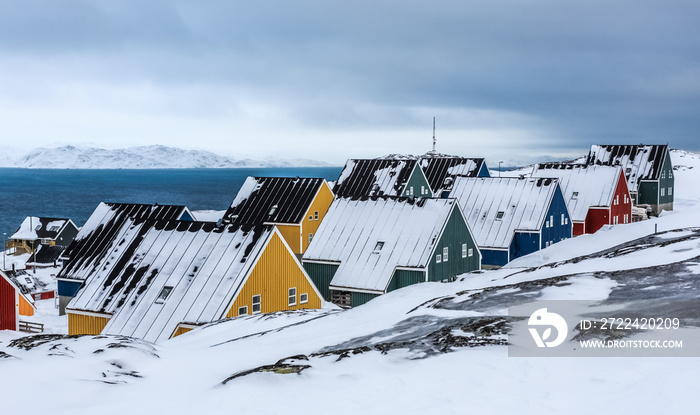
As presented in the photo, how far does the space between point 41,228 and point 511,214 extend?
270ft

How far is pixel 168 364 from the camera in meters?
18.5

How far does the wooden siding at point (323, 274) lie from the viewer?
4084 cm

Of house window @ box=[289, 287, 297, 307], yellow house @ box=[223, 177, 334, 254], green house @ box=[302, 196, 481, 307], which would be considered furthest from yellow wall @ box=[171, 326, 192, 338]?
yellow house @ box=[223, 177, 334, 254]

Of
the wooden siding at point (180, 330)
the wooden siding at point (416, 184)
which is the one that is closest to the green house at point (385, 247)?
the wooden siding at point (180, 330)

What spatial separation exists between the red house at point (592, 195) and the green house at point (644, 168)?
14047 mm

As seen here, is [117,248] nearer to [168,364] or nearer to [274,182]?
[168,364]

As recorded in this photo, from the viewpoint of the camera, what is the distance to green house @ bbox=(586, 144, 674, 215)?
80.1 metres

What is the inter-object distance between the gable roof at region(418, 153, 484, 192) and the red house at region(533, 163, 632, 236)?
1055 centimetres

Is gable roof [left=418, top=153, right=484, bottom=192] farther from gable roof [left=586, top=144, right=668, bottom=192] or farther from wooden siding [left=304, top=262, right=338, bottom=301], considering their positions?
wooden siding [left=304, top=262, right=338, bottom=301]

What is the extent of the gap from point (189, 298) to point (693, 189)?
345ft

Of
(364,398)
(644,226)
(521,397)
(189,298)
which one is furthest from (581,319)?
(644,226)

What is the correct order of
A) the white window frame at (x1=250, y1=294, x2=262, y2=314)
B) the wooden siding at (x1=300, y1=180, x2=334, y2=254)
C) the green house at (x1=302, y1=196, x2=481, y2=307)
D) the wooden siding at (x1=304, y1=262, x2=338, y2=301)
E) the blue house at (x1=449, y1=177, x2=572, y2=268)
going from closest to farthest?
1. the white window frame at (x1=250, y1=294, x2=262, y2=314)
2. the green house at (x1=302, y1=196, x2=481, y2=307)
3. the wooden siding at (x1=304, y1=262, x2=338, y2=301)
4. the blue house at (x1=449, y1=177, x2=572, y2=268)
5. the wooden siding at (x1=300, y1=180, x2=334, y2=254)

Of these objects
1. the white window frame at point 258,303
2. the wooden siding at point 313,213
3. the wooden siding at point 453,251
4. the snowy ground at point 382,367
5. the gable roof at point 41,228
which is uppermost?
the gable roof at point 41,228

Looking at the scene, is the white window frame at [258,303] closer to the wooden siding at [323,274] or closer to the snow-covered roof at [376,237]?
the snow-covered roof at [376,237]
